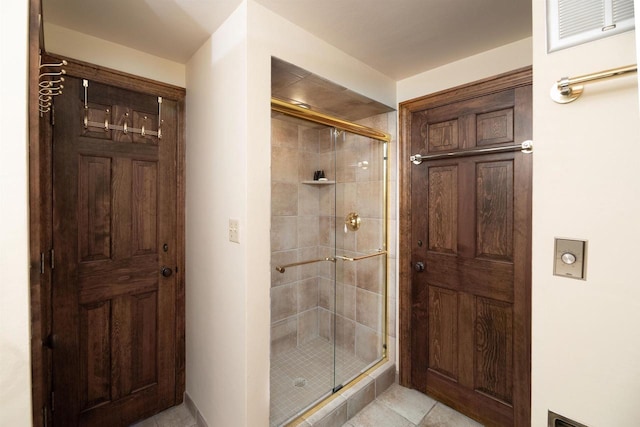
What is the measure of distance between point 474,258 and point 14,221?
7.11 feet

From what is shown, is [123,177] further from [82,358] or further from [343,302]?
[343,302]

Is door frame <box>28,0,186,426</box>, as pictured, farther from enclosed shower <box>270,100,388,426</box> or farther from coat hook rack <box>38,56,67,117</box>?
enclosed shower <box>270,100,388,426</box>

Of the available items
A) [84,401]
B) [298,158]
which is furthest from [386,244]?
[84,401]

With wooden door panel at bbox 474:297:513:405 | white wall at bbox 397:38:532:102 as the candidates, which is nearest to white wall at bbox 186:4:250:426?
white wall at bbox 397:38:532:102

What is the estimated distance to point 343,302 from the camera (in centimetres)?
234

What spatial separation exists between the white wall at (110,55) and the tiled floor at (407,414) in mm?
2617

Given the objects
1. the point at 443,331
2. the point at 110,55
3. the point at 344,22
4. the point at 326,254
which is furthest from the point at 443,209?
the point at 110,55

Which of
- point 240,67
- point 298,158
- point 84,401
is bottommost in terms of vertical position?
point 84,401

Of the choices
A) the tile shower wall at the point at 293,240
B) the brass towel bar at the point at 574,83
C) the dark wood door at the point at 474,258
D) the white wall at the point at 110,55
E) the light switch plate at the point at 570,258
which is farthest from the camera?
the tile shower wall at the point at 293,240

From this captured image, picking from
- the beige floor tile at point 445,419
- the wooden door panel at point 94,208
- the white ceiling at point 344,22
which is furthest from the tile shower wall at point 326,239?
the wooden door panel at point 94,208

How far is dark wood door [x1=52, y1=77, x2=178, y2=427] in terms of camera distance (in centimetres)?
154

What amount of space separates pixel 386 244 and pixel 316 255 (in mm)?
604

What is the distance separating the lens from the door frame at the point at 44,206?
34.2 inches

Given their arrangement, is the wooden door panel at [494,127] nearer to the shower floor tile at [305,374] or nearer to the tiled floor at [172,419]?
the shower floor tile at [305,374]
